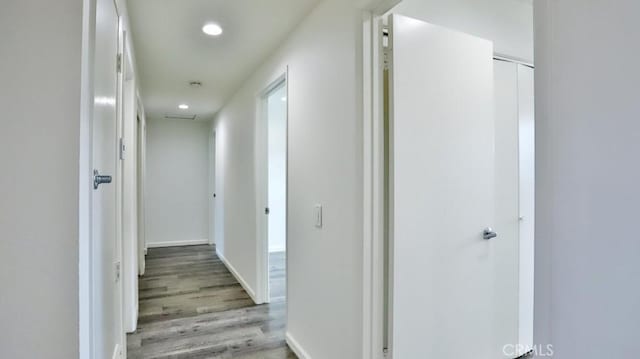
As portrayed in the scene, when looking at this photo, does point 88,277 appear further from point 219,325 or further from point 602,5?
point 219,325

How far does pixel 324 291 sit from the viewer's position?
198cm

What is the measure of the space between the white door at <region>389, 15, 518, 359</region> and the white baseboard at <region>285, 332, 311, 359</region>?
933 mm

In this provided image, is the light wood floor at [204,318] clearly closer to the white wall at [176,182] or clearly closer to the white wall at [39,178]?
the white wall at [176,182]

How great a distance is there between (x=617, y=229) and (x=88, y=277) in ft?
4.37

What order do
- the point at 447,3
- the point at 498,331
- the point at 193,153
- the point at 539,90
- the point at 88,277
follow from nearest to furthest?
1. the point at 539,90
2. the point at 88,277
3. the point at 447,3
4. the point at 498,331
5. the point at 193,153

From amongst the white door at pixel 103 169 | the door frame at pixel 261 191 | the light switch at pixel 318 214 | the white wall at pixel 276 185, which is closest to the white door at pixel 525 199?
the light switch at pixel 318 214

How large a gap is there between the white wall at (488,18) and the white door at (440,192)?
9.0 inches

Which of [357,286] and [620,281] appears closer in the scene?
[620,281]

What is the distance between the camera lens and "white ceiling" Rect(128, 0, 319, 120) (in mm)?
2062

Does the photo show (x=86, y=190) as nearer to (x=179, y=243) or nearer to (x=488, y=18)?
(x=488, y=18)

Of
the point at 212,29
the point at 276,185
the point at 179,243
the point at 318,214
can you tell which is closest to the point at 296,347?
the point at 318,214

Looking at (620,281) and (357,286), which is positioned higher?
(620,281)

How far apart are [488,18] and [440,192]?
50.0 inches

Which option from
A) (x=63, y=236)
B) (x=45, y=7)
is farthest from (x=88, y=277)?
(x=45, y=7)
